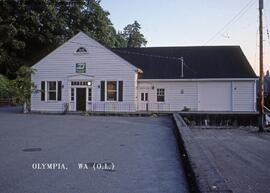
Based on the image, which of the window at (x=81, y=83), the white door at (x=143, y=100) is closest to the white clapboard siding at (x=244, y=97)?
the white door at (x=143, y=100)

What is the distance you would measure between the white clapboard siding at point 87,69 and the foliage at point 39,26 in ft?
39.2

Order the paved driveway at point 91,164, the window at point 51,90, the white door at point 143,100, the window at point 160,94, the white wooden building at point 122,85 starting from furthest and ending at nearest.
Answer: the white door at point 143,100 < the window at point 160,94 < the window at point 51,90 < the white wooden building at point 122,85 < the paved driveway at point 91,164

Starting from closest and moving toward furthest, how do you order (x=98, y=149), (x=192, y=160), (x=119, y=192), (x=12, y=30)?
(x=119, y=192)
(x=192, y=160)
(x=98, y=149)
(x=12, y=30)

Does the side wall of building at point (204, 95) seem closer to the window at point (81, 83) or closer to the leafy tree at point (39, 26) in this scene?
the window at point (81, 83)

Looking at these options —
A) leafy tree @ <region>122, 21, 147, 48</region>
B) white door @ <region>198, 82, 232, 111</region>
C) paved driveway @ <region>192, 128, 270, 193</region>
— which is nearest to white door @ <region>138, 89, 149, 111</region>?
white door @ <region>198, 82, 232, 111</region>

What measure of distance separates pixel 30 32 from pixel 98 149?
3680 cm

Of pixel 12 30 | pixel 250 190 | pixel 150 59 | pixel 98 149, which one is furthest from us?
pixel 12 30

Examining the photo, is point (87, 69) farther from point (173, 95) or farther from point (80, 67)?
point (173, 95)

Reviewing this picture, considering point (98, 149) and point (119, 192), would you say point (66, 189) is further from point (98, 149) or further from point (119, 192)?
point (98, 149)

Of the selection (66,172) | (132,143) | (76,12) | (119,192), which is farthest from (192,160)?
(76,12)

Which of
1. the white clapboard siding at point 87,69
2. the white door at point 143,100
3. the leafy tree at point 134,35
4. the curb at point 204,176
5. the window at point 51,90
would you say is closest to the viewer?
the curb at point 204,176

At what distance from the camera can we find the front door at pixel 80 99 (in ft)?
103

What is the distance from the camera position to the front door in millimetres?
31469

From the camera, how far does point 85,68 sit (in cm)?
3141
